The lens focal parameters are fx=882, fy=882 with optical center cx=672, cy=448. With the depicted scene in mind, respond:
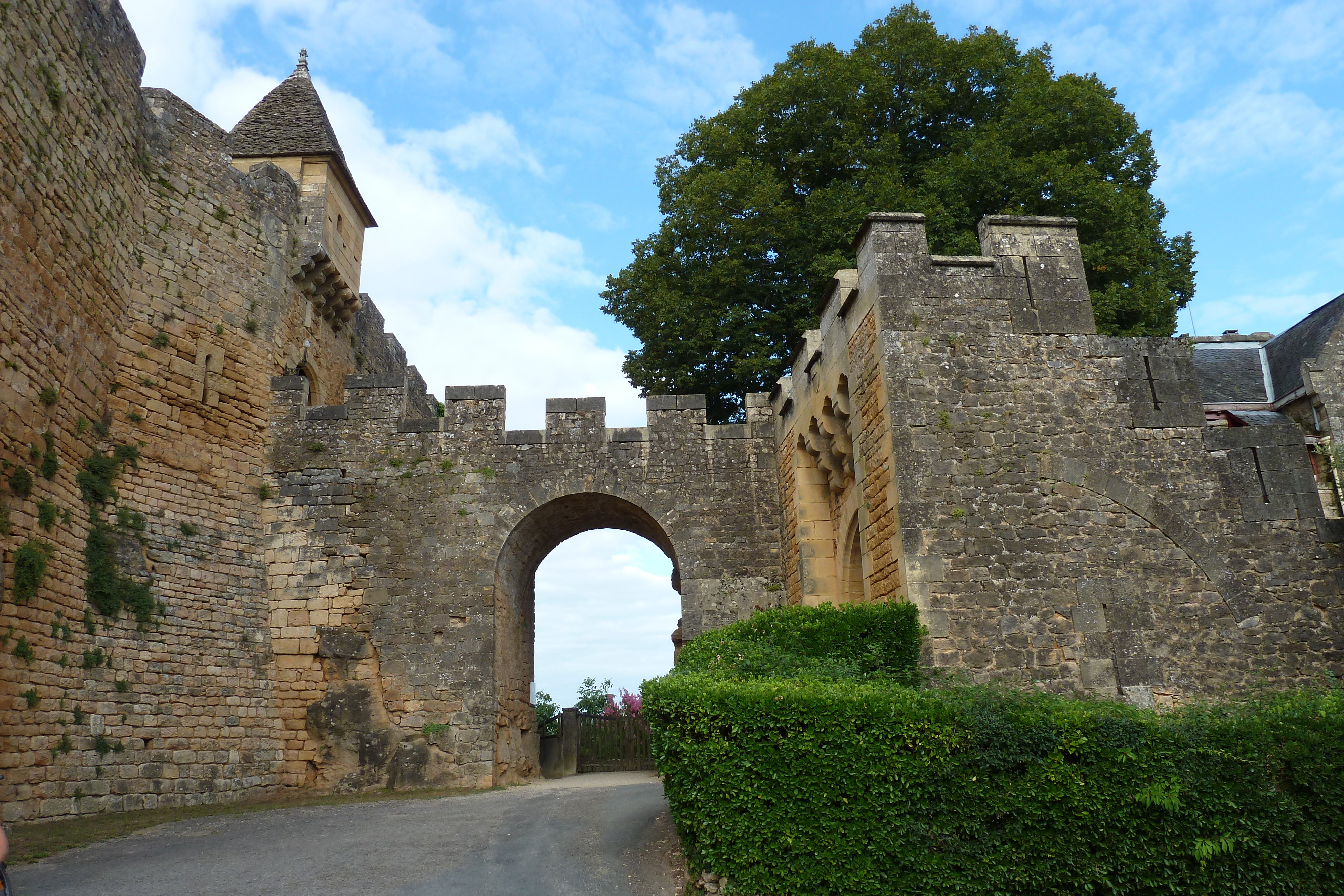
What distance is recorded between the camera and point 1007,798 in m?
5.27

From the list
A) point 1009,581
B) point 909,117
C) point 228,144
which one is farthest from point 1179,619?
point 228,144

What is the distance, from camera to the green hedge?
5.14 metres

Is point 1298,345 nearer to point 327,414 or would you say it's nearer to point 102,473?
point 327,414

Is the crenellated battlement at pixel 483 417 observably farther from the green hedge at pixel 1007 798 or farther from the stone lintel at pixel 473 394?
the green hedge at pixel 1007 798

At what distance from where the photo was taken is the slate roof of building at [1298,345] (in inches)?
480

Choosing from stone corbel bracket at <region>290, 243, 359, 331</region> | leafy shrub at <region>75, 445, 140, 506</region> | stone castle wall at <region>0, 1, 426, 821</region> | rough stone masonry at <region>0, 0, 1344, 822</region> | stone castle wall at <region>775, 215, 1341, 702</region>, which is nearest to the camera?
stone castle wall at <region>775, 215, 1341, 702</region>

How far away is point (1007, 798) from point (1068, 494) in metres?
3.84

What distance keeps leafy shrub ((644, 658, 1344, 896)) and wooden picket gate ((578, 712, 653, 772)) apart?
1077 cm

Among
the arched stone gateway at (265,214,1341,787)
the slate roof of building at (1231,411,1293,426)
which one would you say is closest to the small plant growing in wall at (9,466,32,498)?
the arched stone gateway at (265,214,1341,787)

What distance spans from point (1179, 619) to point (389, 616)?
9086 mm

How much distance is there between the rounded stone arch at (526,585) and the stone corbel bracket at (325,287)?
16.5 ft

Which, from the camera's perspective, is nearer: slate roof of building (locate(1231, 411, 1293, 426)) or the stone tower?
slate roof of building (locate(1231, 411, 1293, 426))

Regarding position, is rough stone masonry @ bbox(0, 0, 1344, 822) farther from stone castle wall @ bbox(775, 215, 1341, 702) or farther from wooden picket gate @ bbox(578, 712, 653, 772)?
wooden picket gate @ bbox(578, 712, 653, 772)

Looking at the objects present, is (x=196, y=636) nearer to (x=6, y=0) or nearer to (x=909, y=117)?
(x=6, y=0)
